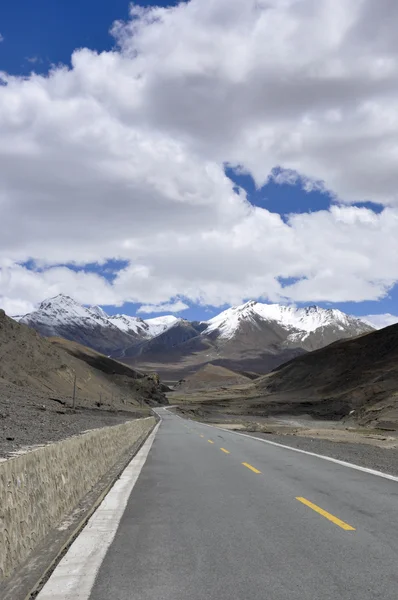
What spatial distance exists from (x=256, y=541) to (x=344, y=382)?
440ft

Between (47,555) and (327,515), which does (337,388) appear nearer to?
(327,515)

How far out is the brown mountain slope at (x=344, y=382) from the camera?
99.2m

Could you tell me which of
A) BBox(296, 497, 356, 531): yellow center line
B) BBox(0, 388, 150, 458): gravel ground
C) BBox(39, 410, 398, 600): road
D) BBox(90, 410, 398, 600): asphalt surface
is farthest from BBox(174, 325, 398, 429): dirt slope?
BBox(296, 497, 356, 531): yellow center line

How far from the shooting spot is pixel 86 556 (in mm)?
6801

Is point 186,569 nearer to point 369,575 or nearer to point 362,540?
point 369,575

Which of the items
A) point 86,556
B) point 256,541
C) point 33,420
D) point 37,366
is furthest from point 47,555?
point 37,366

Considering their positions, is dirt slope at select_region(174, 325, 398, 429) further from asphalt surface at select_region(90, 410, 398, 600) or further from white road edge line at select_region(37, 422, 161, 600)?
white road edge line at select_region(37, 422, 161, 600)

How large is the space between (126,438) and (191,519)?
15.6m

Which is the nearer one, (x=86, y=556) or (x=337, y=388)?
(x=86, y=556)

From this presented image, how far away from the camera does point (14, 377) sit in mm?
71250

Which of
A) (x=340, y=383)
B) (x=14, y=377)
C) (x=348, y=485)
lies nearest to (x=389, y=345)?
(x=340, y=383)

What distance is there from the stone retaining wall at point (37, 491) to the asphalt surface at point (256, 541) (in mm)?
976

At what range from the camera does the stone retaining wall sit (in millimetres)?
6215

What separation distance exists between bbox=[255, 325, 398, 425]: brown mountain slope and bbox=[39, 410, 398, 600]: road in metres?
68.7
